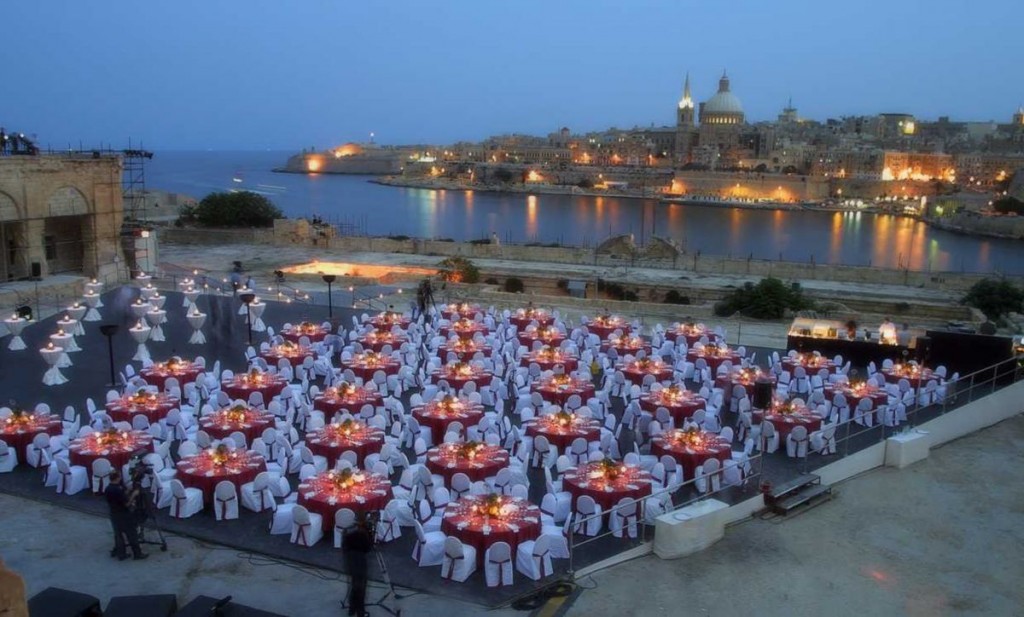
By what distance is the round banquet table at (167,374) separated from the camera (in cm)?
1129

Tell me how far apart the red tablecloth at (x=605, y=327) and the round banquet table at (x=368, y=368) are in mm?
4236

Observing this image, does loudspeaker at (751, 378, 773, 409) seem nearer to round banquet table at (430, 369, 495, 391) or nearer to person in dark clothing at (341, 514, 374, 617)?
round banquet table at (430, 369, 495, 391)

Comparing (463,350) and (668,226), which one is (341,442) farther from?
(668,226)

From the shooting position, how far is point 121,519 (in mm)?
6855

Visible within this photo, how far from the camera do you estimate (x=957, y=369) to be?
1266 centimetres

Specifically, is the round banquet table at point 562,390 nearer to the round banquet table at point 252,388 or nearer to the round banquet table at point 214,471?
the round banquet table at point 252,388

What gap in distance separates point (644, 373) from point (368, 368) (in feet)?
12.8

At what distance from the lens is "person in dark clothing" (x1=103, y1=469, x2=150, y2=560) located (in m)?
6.77

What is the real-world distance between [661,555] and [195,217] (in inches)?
1401

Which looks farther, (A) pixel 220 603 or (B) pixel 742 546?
(B) pixel 742 546

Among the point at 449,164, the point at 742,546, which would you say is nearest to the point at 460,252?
the point at 742,546

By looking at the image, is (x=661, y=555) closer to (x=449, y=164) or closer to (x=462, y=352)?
(x=462, y=352)

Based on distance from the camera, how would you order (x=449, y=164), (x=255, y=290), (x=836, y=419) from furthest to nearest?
1. (x=449, y=164)
2. (x=255, y=290)
3. (x=836, y=419)

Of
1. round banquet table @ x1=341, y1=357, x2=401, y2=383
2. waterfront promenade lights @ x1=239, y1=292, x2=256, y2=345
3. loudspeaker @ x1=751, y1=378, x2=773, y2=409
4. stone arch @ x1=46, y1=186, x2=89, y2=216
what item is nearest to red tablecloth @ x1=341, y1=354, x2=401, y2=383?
round banquet table @ x1=341, y1=357, x2=401, y2=383
